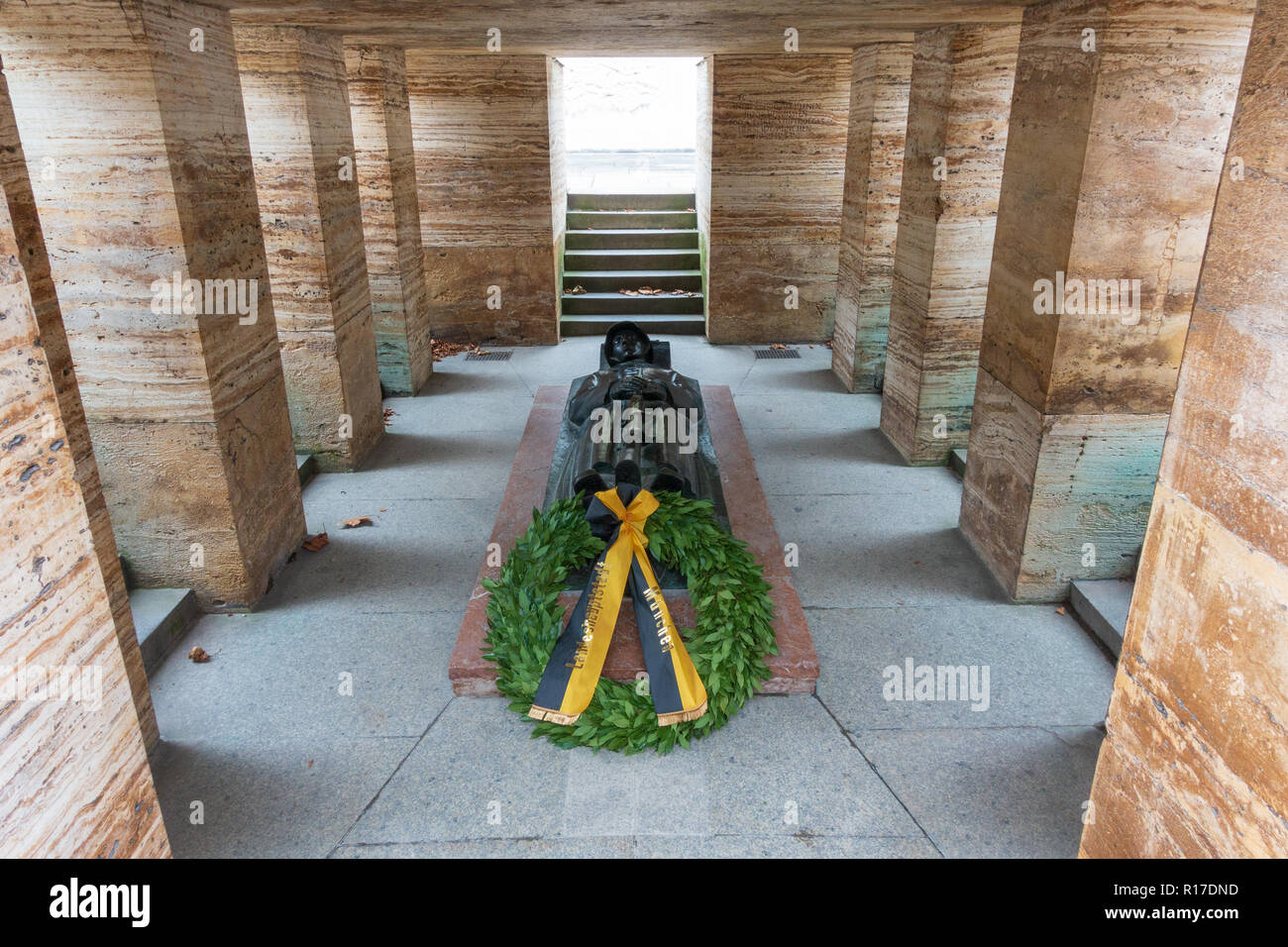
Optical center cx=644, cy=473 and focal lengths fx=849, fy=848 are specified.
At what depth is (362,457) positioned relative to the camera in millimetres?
7480

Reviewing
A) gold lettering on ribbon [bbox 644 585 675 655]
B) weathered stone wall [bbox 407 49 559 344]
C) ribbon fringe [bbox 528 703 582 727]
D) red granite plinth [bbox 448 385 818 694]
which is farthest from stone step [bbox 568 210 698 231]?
ribbon fringe [bbox 528 703 582 727]

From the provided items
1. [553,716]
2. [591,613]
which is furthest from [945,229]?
[553,716]

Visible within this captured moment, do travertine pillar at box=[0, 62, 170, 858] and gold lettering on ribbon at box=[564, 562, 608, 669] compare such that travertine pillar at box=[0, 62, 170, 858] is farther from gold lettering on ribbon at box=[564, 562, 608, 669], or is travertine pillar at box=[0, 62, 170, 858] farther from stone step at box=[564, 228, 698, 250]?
stone step at box=[564, 228, 698, 250]

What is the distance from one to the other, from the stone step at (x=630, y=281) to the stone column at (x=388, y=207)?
9.85 ft

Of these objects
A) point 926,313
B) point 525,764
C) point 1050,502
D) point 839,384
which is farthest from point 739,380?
point 525,764

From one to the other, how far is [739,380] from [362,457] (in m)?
4.26

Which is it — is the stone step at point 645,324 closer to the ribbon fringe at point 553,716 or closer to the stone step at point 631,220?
the stone step at point 631,220

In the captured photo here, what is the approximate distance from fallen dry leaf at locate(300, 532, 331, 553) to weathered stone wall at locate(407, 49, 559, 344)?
18.0 feet

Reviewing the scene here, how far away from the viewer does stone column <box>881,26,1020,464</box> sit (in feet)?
20.5

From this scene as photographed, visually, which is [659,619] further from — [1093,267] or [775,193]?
[775,193]

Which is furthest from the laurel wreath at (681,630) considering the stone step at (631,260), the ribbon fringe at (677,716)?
the stone step at (631,260)

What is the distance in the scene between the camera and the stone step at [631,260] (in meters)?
12.1

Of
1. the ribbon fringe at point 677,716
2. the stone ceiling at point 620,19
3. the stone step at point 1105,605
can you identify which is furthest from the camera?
the stone ceiling at point 620,19

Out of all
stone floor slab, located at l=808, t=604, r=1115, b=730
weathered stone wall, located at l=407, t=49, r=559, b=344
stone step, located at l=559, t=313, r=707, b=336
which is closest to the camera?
stone floor slab, located at l=808, t=604, r=1115, b=730
